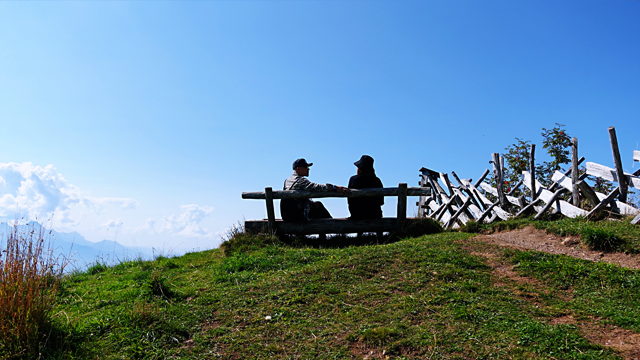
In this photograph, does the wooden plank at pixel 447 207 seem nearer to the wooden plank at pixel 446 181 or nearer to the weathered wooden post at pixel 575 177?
the wooden plank at pixel 446 181

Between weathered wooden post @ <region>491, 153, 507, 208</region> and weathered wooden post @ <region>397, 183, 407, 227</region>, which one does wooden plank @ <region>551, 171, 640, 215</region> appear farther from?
weathered wooden post @ <region>397, 183, 407, 227</region>

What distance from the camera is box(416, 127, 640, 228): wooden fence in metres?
9.15

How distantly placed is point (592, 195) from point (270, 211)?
25.0ft

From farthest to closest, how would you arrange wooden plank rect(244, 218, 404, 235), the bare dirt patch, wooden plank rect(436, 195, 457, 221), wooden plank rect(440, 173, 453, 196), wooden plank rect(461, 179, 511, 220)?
wooden plank rect(440, 173, 453, 196) < wooden plank rect(436, 195, 457, 221) < wooden plank rect(461, 179, 511, 220) < wooden plank rect(244, 218, 404, 235) < the bare dirt patch

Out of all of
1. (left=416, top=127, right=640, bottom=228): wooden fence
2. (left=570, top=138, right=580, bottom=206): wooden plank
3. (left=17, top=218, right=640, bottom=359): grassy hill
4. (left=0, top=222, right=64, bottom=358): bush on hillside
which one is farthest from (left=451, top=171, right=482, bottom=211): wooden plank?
(left=0, top=222, right=64, bottom=358): bush on hillside

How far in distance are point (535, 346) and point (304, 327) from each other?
7.67 feet

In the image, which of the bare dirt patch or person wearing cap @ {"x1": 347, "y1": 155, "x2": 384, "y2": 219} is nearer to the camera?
the bare dirt patch

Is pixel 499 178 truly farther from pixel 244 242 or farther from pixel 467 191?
pixel 244 242

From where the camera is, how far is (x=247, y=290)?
228 inches

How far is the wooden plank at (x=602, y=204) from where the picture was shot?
909 centimetres

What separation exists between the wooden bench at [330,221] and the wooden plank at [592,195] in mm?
3677

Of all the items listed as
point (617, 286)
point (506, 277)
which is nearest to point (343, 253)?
point (506, 277)

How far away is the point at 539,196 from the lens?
10992 millimetres

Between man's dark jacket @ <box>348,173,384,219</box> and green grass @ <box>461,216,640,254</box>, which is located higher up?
man's dark jacket @ <box>348,173,384,219</box>
